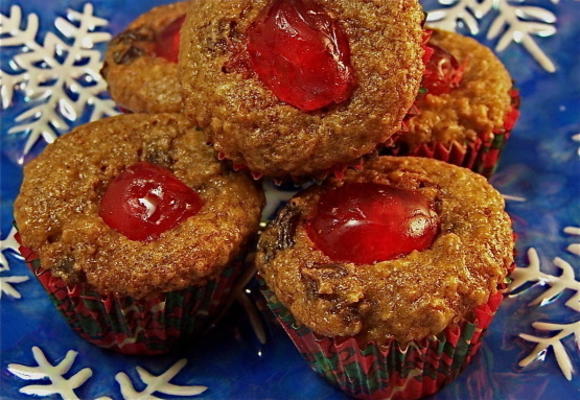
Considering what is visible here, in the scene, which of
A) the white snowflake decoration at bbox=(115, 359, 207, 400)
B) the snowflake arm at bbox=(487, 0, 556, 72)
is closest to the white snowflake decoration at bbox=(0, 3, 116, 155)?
the white snowflake decoration at bbox=(115, 359, 207, 400)

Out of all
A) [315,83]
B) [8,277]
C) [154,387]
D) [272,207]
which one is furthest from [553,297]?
[8,277]

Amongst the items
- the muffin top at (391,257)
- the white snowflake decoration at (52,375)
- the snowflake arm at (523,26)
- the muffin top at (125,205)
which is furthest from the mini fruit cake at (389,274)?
the snowflake arm at (523,26)

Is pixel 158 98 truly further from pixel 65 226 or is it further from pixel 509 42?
pixel 509 42

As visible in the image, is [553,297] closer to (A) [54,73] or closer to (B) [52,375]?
(B) [52,375]

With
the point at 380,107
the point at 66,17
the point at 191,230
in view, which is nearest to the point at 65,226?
the point at 191,230

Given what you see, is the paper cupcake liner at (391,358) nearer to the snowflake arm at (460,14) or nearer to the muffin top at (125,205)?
the muffin top at (125,205)

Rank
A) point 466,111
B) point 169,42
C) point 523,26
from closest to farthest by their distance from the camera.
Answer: point 466,111
point 169,42
point 523,26
